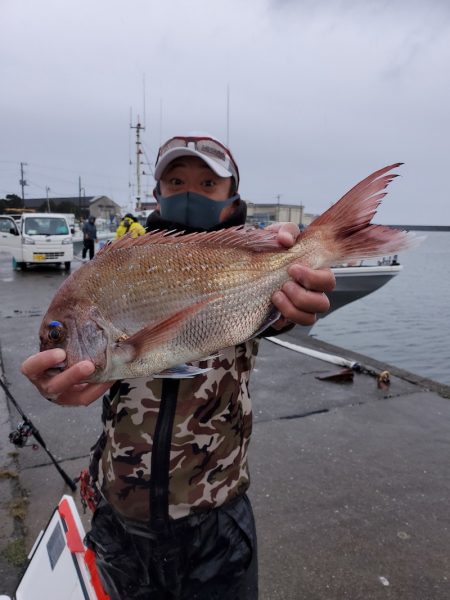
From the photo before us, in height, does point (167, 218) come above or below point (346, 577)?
above

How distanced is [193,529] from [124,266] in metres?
1.04

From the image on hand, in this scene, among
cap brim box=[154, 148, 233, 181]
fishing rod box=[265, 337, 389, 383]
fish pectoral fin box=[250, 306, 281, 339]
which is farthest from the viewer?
fishing rod box=[265, 337, 389, 383]

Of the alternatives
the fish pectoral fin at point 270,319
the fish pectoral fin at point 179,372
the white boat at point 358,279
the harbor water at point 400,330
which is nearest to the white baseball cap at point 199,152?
the fish pectoral fin at point 270,319

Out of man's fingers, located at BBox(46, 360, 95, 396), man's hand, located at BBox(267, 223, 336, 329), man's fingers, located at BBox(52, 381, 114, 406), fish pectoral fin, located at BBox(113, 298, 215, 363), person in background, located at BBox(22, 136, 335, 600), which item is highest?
man's hand, located at BBox(267, 223, 336, 329)

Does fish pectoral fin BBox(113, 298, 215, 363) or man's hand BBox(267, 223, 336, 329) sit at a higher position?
man's hand BBox(267, 223, 336, 329)

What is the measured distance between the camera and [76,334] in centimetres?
148

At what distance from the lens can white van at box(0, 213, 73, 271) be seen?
18297 millimetres

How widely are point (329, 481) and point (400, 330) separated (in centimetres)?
1286

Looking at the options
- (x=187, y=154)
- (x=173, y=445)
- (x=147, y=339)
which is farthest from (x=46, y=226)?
(x=147, y=339)

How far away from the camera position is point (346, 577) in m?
2.95

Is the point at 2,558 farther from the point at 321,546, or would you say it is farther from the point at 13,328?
the point at 13,328

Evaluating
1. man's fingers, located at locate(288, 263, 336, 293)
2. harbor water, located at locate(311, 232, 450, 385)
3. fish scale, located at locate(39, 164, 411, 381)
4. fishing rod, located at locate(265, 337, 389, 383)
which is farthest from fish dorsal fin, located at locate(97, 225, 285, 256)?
harbor water, located at locate(311, 232, 450, 385)

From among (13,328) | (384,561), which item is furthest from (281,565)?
(13,328)

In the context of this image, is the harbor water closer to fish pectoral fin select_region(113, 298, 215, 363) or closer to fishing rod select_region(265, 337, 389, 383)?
fishing rod select_region(265, 337, 389, 383)
